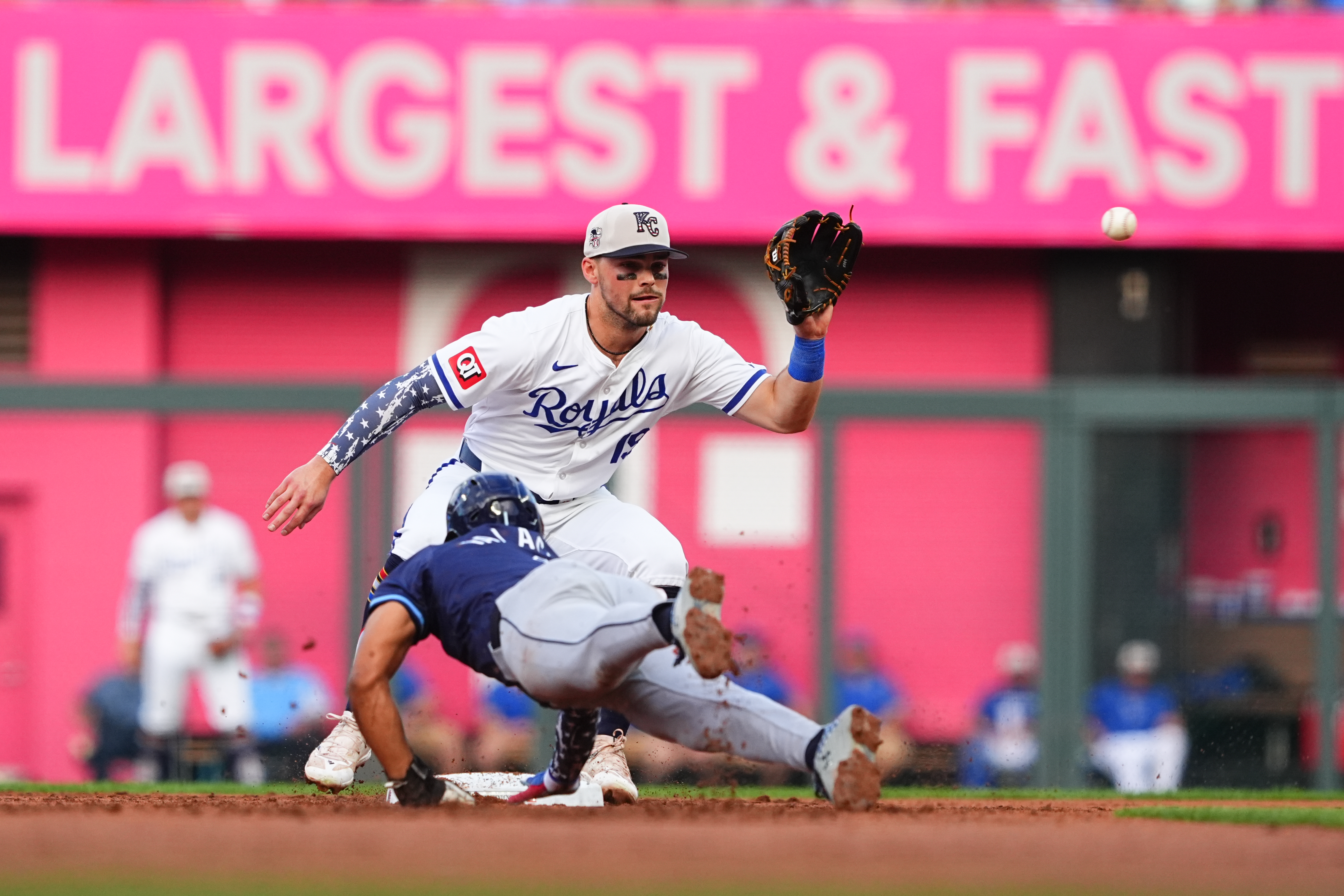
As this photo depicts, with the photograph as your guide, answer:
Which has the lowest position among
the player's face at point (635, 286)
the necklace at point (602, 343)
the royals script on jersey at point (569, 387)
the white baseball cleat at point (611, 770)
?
the white baseball cleat at point (611, 770)

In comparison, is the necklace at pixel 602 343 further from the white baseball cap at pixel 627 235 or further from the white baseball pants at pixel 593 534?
the white baseball pants at pixel 593 534

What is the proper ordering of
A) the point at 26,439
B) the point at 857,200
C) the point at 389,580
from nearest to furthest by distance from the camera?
1. the point at 389,580
2. the point at 26,439
3. the point at 857,200

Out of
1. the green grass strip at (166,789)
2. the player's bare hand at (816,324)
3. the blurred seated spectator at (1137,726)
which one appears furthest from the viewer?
the blurred seated spectator at (1137,726)

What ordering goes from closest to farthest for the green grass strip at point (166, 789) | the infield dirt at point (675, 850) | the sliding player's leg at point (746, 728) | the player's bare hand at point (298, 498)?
the infield dirt at point (675, 850), the sliding player's leg at point (746, 728), the player's bare hand at point (298, 498), the green grass strip at point (166, 789)

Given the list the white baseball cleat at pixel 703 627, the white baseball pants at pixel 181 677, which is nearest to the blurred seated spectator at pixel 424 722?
the white baseball pants at pixel 181 677

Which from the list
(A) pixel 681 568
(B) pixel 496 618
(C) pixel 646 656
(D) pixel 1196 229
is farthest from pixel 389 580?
(D) pixel 1196 229

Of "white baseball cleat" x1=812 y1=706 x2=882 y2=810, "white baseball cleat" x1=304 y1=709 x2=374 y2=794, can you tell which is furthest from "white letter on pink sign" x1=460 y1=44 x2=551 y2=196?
"white baseball cleat" x1=812 y1=706 x2=882 y2=810

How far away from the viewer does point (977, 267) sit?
12.8 meters

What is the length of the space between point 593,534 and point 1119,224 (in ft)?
11.3

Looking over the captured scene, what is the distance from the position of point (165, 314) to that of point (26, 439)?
195cm

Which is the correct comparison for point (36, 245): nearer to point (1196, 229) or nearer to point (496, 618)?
point (1196, 229)

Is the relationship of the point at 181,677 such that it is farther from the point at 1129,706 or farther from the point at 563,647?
the point at 563,647

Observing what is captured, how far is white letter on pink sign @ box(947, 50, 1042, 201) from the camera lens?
12234mm

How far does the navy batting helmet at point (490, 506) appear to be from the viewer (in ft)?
16.4
